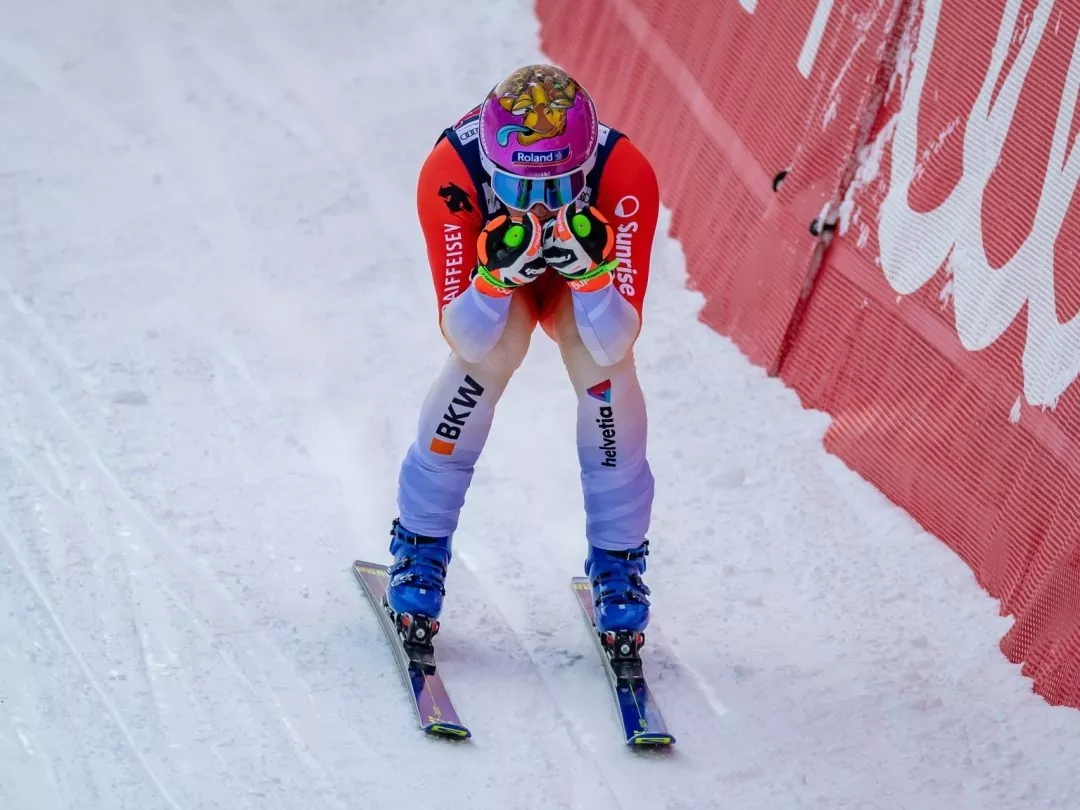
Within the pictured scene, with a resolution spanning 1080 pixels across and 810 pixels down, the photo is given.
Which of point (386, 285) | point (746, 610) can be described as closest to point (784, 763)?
point (746, 610)

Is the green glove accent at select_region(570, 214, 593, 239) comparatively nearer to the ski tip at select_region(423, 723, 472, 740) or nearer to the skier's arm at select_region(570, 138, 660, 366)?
the skier's arm at select_region(570, 138, 660, 366)

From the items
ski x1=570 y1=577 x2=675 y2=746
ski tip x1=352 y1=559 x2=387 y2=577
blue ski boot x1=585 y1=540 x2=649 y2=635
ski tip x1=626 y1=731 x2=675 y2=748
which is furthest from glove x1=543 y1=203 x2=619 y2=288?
ski tip x1=352 y1=559 x2=387 y2=577

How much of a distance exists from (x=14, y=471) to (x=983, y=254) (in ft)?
12.4

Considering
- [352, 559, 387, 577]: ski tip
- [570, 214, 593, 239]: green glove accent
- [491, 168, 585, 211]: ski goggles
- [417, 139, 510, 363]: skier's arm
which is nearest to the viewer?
[570, 214, 593, 239]: green glove accent

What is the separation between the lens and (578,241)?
429 centimetres

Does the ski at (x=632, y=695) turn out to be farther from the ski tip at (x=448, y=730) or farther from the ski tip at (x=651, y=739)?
the ski tip at (x=448, y=730)

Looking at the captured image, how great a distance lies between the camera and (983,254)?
18.2 feet

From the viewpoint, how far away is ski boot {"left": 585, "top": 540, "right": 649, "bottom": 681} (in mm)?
4914

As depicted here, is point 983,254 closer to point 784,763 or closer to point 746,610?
point 746,610

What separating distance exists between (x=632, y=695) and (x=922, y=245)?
7.42ft

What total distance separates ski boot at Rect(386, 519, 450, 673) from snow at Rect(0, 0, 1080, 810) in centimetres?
13

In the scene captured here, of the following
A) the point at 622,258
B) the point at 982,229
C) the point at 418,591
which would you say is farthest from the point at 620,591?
the point at 982,229

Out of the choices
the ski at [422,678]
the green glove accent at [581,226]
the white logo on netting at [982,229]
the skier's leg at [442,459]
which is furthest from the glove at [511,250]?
the white logo on netting at [982,229]

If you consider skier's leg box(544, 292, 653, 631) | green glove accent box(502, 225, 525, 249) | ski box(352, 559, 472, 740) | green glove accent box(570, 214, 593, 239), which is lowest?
ski box(352, 559, 472, 740)
